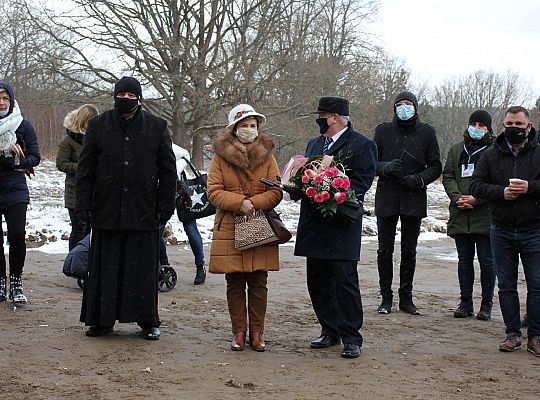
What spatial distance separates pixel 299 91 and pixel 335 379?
2163cm

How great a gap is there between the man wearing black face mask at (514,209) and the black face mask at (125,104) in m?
2.87

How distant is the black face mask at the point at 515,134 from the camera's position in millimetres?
6723

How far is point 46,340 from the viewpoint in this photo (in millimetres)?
6602

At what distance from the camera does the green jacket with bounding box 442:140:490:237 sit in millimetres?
8314

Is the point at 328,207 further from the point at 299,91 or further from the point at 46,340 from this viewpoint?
the point at 299,91

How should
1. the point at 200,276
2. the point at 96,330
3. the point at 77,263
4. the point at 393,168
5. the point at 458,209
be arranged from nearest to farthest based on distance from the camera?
the point at 96,330 → the point at 393,168 → the point at 458,209 → the point at 77,263 → the point at 200,276

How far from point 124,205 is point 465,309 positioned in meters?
3.76

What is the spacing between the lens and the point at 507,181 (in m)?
6.79

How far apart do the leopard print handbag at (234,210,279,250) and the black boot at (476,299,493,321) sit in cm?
291

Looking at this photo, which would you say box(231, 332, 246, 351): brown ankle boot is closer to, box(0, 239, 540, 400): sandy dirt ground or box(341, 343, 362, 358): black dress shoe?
box(0, 239, 540, 400): sandy dirt ground

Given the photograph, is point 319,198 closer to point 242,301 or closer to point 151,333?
point 242,301

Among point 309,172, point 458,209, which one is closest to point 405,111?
point 458,209

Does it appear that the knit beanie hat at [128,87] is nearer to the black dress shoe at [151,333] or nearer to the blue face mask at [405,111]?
the black dress shoe at [151,333]

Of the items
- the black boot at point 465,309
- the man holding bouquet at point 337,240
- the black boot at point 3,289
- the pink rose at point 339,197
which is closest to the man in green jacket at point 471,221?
the black boot at point 465,309
